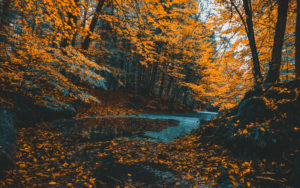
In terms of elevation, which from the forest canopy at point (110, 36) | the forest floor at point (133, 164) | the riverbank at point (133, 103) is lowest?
the forest floor at point (133, 164)

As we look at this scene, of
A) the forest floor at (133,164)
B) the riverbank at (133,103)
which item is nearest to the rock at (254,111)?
the forest floor at (133,164)

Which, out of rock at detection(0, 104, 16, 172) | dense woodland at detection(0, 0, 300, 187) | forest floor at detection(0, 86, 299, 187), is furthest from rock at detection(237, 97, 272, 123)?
rock at detection(0, 104, 16, 172)

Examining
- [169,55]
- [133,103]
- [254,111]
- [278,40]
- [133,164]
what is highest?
[278,40]

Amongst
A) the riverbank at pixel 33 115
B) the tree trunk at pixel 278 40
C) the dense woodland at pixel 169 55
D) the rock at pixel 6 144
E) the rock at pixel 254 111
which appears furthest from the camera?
the tree trunk at pixel 278 40

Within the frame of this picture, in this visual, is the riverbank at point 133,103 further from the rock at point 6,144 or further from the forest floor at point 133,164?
the rock at point 6,144

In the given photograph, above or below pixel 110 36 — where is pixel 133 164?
below

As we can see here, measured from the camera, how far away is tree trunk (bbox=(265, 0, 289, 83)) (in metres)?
5.49

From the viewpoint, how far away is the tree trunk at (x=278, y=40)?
216 inches

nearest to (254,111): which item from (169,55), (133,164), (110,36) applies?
(169,55)

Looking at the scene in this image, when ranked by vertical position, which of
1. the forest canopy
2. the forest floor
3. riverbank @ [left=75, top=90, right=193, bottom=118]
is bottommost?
the forest floor

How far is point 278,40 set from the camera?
5695 millimetres

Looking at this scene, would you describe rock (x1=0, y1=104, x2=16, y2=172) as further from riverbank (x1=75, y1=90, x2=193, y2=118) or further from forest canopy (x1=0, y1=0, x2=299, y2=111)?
riverbank (x1=75, y1=90, x2=193, y2=118)

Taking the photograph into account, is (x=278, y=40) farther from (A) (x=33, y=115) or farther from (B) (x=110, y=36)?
(A) (x=33, y=115)

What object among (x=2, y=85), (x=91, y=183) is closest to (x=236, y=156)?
(x=91, y=183)
